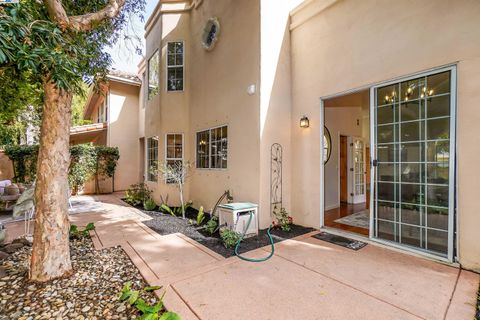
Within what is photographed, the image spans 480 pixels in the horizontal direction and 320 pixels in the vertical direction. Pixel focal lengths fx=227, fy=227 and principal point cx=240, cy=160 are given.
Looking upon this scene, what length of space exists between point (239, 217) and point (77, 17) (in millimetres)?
3991

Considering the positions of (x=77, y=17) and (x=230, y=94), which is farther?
(x=230, y=94)

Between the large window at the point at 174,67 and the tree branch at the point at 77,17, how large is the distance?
12.9 ft

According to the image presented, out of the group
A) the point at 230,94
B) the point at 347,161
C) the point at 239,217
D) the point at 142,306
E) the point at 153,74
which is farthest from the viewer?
the point at 153,74

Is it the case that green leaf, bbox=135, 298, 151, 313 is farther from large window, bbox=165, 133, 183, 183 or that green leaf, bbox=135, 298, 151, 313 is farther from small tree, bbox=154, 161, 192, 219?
large window, bbox=165, 133, 183, 183

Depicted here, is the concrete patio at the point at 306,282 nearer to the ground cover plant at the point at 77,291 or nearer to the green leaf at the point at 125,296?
the ground cover plant at the point at 77,291

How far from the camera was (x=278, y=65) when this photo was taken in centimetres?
523

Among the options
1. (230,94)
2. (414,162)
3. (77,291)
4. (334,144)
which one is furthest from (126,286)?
→ (334,144)

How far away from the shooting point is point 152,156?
28.1 feet

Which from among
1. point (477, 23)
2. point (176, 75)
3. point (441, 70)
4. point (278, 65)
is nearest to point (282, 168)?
point (278, 65)

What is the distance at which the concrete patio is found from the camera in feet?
7.43

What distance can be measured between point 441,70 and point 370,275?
10.1 ft

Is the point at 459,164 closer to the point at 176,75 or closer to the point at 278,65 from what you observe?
the point at 278,65

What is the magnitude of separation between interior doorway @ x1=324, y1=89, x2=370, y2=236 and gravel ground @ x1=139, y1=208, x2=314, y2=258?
219cm

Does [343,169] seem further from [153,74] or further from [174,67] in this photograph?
[153,74]
